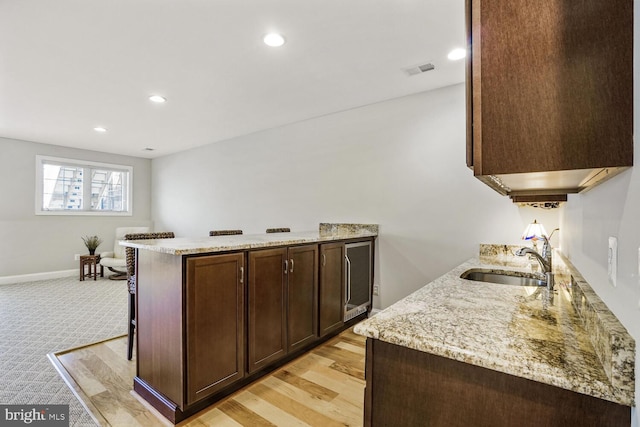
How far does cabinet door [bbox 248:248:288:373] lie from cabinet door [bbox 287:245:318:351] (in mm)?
79

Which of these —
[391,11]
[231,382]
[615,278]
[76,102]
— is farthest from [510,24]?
[76,102]

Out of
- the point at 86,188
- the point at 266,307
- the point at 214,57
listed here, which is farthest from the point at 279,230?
the point at 86,188

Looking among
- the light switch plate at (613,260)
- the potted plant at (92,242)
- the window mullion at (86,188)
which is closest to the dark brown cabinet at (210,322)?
the light switch plate at (613,260)

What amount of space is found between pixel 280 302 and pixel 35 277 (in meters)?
5.68

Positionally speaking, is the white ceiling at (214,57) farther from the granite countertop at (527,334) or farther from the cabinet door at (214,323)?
the granite countertop at (527,334)

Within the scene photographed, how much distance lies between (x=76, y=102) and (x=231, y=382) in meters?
3.63

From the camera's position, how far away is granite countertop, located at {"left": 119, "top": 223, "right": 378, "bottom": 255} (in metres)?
1.81

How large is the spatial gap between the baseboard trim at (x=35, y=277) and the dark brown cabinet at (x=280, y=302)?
564 cm

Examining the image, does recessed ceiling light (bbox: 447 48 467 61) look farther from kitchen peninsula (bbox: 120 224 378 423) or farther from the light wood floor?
the light wood floor

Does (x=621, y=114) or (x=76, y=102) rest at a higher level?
(x=76, y=102)

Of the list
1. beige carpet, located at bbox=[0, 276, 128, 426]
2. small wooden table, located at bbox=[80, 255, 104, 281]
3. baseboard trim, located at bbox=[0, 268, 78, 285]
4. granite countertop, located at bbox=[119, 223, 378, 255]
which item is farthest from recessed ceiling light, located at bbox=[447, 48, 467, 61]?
baseboard trim, located at bbox=[0, 268, 78, 285]

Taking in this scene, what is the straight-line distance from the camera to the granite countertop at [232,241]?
1.81 m

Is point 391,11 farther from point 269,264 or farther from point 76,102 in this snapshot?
point 76,102

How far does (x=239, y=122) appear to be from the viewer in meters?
4.43
